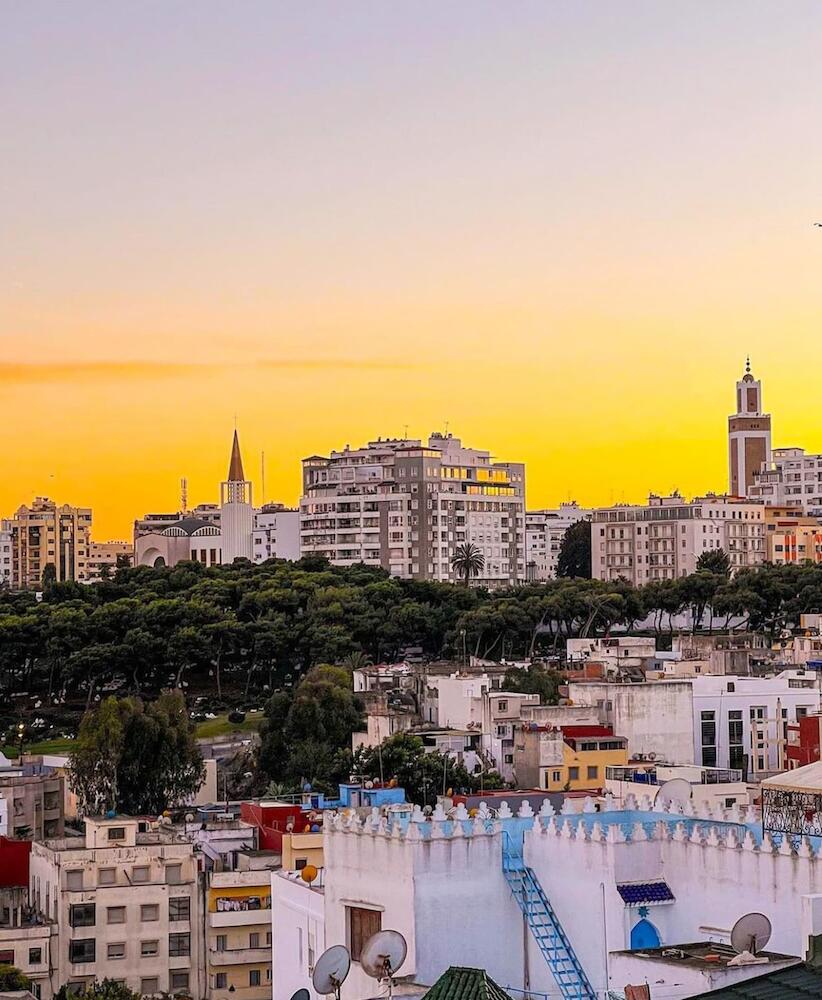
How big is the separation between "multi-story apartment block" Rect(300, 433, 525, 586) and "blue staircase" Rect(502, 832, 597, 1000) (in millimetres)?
93131

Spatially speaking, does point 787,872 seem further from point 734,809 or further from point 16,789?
point 16,789

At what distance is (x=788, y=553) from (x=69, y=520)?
3053 inches

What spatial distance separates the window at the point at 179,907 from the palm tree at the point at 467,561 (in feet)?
248

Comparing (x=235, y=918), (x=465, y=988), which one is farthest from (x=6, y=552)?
(x=465, y=988)

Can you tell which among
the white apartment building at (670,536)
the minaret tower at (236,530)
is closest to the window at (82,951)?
the white apartment building at (670,536)

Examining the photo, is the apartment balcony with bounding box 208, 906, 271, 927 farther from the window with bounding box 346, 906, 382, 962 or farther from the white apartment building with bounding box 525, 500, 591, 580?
the white apartment building with bounding box 525, 500, 591, 580

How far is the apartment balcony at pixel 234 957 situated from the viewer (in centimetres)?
3136

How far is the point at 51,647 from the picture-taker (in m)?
68.4

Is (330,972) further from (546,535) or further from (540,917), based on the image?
(546,535)

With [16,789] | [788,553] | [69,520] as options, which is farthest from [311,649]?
[69,520]

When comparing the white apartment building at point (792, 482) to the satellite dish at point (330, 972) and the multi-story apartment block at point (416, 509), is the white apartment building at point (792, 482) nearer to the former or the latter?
the multi-story apartment block at point (416, 509)

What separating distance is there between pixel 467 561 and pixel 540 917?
305 ft

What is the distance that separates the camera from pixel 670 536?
381ft

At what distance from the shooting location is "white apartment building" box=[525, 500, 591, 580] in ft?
454
